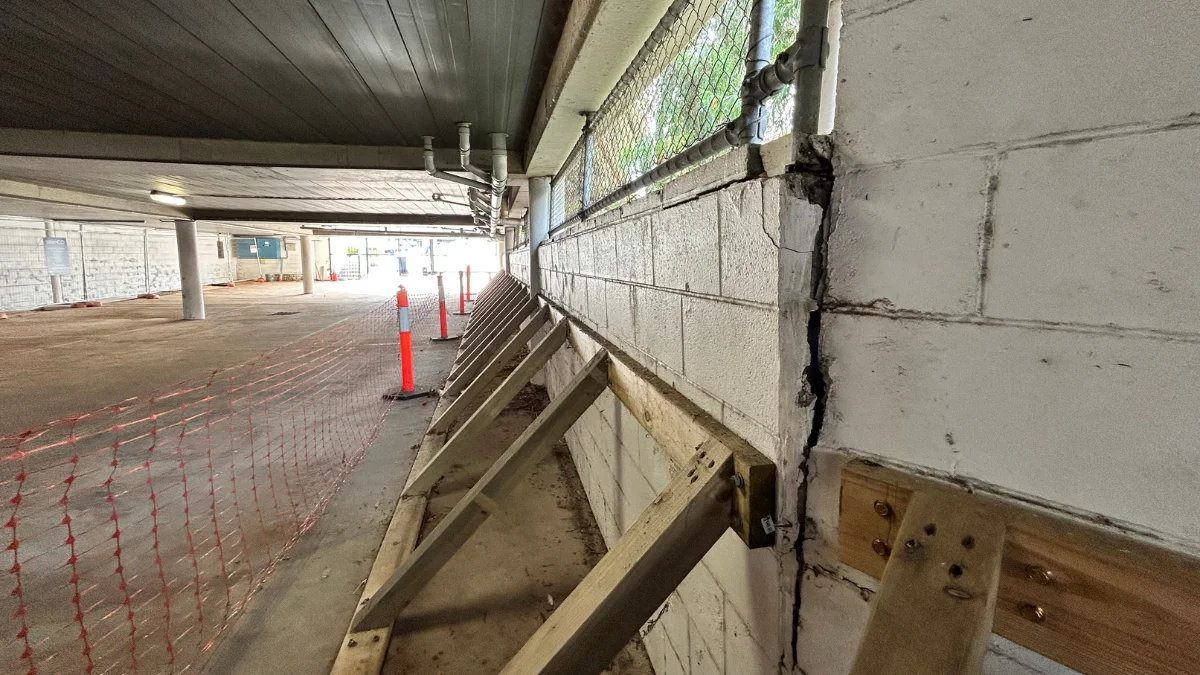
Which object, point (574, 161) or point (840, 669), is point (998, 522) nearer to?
point (840, 669)

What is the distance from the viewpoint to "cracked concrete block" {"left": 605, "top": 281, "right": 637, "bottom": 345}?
204cm

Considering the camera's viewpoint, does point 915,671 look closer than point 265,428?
Yes

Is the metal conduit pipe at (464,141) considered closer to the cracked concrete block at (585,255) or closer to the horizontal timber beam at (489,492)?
the cracked concrete block at (585,255)

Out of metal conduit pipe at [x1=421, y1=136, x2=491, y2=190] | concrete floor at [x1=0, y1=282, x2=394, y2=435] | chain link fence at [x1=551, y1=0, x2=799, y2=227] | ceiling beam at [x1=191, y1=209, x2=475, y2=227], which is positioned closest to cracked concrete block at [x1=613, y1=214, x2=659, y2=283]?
chain link fence at [x1=551, y1=0, x2=799, y2=227]

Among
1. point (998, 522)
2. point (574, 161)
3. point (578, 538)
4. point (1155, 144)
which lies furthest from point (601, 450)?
point (574, 161)

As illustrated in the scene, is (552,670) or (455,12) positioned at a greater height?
(455,12)

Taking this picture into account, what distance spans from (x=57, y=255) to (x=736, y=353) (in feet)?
66.7

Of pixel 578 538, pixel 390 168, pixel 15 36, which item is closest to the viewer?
pixel 15 36

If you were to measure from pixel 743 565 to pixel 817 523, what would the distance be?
29cm

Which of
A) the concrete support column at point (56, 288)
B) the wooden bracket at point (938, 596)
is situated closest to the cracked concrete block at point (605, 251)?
the wooden bracket at point (938, 596)

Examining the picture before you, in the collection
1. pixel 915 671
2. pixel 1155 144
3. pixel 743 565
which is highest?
pixel 1155 144

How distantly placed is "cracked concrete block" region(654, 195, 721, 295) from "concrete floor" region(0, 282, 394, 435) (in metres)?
6.68

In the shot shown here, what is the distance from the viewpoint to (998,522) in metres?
0.72

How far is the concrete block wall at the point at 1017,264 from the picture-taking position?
0.59 metres
